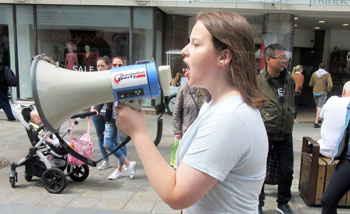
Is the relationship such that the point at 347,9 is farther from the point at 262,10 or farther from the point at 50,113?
the point at 50,113

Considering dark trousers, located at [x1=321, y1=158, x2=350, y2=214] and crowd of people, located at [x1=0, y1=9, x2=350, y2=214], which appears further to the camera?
dark trousers, located at [x1=321, y1=158, x2=350, y2=214]

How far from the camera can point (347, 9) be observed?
9188 millimetres

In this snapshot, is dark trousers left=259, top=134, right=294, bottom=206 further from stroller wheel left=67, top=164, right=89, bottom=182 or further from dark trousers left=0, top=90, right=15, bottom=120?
dark trousers left=0, top=90, right=15, bottom=120

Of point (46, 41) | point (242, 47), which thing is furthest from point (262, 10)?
point (242, 47)

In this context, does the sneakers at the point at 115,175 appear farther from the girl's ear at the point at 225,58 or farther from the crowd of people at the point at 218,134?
the girl's ear at the point at 225,58

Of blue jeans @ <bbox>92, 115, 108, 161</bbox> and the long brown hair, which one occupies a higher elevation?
the long brown hair

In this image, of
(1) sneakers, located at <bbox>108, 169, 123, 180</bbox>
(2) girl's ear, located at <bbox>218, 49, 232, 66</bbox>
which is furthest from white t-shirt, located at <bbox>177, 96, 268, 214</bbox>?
(1) sneakers, located at <bbox>108, 169, 123, 180</bbox>

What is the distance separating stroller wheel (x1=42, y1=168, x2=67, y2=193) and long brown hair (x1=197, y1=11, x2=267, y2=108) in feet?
11.1

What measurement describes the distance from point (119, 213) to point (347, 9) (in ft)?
30.5

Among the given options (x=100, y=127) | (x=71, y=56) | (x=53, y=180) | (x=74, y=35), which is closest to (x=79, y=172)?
(x=53, y=180)

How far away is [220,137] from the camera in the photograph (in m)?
0.95

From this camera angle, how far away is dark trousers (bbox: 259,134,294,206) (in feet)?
10.7

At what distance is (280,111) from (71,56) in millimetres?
8711

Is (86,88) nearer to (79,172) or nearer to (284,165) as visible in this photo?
(284,165)
